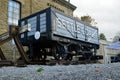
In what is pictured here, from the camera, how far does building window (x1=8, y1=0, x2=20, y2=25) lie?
16.7 metres

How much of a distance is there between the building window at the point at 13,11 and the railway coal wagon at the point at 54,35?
9.80 feet

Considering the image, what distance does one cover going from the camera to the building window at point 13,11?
16.7m

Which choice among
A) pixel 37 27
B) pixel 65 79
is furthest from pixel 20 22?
pixel 65 79

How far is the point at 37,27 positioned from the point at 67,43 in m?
2.12

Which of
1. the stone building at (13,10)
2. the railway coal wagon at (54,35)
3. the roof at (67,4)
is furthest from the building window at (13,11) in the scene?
the roof at (67,4)

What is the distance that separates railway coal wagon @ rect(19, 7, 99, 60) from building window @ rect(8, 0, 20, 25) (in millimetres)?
2987

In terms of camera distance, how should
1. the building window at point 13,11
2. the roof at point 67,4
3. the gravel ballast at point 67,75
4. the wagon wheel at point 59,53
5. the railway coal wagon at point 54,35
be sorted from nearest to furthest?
the gravel ballast at point 67,75
the railway coal wagon at point 54,35
the wagon wheel at point 59,53
the building window at point 13,11
the roof at point 67,4

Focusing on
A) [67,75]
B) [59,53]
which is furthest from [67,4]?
[67,75]

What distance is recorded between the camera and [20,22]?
1404 cm

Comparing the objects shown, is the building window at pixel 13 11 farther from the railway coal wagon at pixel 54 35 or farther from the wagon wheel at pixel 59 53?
the wagon wheel at pixel 59 53

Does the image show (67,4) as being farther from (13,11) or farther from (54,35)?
(54,35)

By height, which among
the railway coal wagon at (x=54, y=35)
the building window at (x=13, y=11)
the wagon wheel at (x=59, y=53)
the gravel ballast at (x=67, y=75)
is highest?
the building window at (x=13, y=11)

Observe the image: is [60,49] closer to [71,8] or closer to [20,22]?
[20,22]

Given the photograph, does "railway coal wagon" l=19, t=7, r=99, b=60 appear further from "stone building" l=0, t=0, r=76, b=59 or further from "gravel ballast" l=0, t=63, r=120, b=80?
"gravel ballast" l=0, t=63, r=120, b=80
